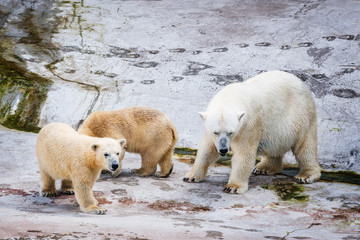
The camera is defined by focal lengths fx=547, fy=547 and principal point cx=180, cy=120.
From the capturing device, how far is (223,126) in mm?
6070

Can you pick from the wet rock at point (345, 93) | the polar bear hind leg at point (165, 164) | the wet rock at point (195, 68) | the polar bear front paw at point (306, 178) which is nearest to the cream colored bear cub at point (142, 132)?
the polar bear hind leg at point (165, 164)

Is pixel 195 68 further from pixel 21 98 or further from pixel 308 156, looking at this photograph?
pixel 308 156

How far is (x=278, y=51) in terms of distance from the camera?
10.9 metres

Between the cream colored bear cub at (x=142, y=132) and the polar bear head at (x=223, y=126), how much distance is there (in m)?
0.92

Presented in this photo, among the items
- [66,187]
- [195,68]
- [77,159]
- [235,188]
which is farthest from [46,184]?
[195,68]

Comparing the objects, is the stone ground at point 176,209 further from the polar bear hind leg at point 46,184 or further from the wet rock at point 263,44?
the wet rock at point 263,44

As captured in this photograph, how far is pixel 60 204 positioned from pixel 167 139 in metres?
1.73

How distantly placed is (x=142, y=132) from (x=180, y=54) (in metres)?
4.40

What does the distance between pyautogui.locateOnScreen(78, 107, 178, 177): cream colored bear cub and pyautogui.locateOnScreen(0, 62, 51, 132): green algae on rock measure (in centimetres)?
223

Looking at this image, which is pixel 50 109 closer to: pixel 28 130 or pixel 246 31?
pixel 28 130

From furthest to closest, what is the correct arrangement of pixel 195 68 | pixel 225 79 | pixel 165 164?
pixel 195 68
pixel 225 79
pixel 165 164

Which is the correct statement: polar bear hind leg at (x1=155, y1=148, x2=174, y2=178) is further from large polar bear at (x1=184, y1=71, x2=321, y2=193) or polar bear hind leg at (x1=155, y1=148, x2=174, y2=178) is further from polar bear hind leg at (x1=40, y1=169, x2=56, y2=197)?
polar bear hind leg at (x1=40, y1=169, x2=56, y2=197)

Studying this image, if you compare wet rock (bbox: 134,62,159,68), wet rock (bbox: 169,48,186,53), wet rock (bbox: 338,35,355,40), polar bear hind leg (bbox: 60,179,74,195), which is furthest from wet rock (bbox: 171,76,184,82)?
polar bear hind leg (bbox: 60,179,74,195)

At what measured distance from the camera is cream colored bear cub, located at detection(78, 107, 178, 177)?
22.5 feet
